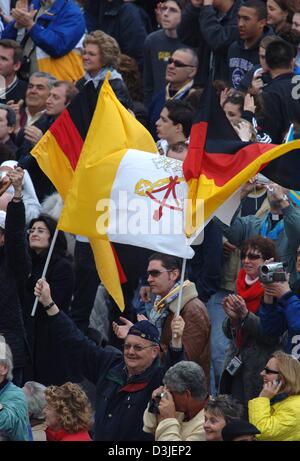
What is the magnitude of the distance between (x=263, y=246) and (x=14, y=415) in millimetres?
2241

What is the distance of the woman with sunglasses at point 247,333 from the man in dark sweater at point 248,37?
152 inches

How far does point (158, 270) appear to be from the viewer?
11.0m

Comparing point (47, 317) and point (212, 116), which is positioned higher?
point (212, 116)

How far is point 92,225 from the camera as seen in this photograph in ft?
35.5

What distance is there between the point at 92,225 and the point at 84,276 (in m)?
1.99

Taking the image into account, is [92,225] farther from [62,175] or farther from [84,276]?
[84,276]

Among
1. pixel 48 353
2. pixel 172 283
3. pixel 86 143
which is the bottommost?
pixel 48 353

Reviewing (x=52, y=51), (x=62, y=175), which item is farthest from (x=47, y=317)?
(x=52, y=51)

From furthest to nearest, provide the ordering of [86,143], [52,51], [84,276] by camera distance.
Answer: [52,51] < [84,276] < [86,143]

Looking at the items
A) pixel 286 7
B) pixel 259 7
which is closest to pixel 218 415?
pixel 286 7

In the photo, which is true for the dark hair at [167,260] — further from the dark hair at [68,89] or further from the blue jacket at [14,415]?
the dark hair at [68,89]

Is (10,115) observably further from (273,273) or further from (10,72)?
(273,273)
